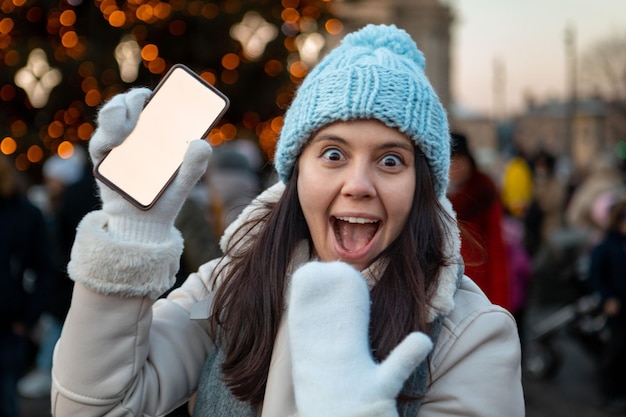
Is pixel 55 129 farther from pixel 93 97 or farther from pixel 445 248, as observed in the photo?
pixel 445 248

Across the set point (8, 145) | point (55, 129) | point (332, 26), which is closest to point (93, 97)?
point (55, 129)

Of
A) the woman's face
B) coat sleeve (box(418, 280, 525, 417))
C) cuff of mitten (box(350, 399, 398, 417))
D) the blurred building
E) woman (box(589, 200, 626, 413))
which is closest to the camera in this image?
cuff of mitten (box(350, 399, 398, 417))

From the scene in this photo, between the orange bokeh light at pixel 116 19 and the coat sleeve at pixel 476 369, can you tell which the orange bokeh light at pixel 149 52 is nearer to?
the orange bokeh light at pixel 116 19

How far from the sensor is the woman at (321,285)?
207 centimetres

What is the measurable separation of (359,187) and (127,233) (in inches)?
21.5

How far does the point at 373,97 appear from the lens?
2162mm

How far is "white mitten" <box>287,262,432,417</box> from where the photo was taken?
1896 mm

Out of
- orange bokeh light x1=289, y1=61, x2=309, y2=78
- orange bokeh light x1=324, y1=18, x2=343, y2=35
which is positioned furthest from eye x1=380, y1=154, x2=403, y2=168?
orange bokeh light x1=324, y1=18, x2=343, y2=35

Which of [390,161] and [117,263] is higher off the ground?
[390,161]

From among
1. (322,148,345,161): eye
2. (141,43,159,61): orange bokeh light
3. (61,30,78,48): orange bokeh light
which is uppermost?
(61,30,78,48): orange bokeh light

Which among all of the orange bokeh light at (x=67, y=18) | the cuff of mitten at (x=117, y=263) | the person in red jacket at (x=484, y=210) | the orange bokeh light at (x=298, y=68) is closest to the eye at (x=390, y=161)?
the cuff of mitten at (x=117, y=263)

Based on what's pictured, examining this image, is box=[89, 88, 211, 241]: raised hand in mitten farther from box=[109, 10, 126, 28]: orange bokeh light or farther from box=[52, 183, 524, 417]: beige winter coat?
box=[109, 10, 126, 28]: orange bokeh light

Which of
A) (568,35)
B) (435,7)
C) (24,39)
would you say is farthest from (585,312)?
(435,7)

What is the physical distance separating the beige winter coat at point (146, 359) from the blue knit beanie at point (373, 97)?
29cm
